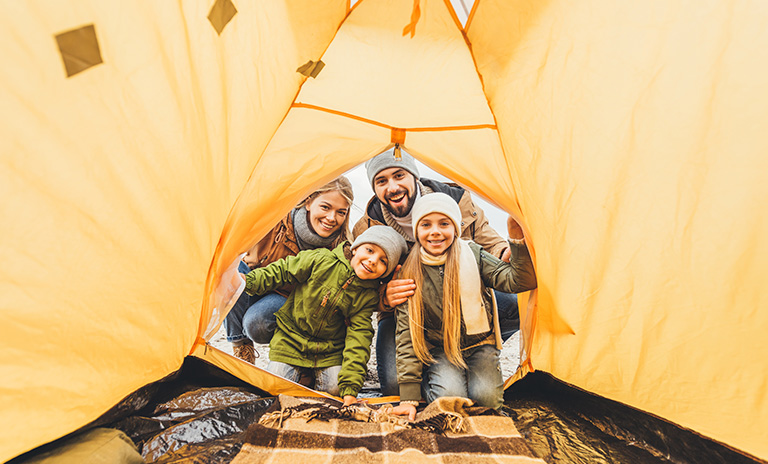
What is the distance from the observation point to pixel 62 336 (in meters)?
0.61

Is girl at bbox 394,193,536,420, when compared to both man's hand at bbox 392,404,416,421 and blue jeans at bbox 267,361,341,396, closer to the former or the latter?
man's hand at bbox 392,404,416,421

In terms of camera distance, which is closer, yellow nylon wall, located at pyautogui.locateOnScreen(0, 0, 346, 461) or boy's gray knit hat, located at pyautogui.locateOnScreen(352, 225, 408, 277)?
yellow nylon wall, located at pyautogui.locateOnScreen(0, 0, 346, 461)

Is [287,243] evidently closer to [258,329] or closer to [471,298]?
[258,329]

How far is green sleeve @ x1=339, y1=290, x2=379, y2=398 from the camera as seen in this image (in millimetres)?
1292

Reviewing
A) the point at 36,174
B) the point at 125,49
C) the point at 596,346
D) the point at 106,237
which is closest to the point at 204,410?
the point at 106,237

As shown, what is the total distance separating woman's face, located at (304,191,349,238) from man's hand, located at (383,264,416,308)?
381mm

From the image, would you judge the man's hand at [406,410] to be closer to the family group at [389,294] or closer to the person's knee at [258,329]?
the family group at [389,294]

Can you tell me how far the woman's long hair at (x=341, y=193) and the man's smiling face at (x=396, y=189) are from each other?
12 cm

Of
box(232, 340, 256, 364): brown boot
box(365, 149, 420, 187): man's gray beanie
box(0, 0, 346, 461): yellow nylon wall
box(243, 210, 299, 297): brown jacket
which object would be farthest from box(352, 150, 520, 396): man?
box(0, 0, 346, 461): yellow nylon wall

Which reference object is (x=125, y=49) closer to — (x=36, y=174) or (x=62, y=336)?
(x=36, y=174)

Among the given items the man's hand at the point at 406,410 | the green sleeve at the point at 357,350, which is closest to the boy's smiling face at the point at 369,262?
the green sleeve at the point at 357,350

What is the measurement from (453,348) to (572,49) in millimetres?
947

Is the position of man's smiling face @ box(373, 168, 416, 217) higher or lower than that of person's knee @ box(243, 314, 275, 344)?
higher

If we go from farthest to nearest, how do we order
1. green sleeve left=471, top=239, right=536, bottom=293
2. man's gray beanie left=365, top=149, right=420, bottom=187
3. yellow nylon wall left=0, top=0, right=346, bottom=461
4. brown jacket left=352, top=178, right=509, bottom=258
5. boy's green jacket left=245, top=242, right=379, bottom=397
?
brown jacket left=352, top=178, right=509, bottom=258
man's gray beanie left=365, top=149, right=420, bottom=187
boy's green jacket left=245, top=242, right=379, bottom=397
green sleeve left=471, top=239, right=536, bottom=293
yellow nylon wall left=0, top=0, right=346, bottom=461
